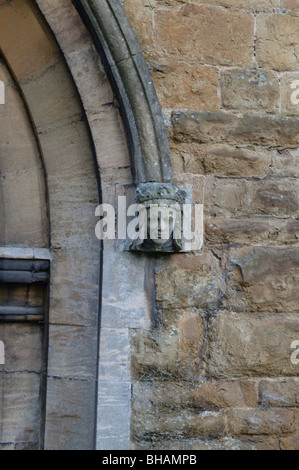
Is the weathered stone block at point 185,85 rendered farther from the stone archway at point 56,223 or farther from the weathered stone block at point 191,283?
the weathered stone block at point 191,283

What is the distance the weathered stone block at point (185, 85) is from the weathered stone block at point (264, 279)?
63 centimetres

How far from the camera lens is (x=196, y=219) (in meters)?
2.58

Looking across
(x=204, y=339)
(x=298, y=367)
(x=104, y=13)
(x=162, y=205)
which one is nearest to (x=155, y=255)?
(x=162, y=205)

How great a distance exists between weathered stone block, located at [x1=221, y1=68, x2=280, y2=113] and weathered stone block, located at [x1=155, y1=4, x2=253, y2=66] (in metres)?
0.05

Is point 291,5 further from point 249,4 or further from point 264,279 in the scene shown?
point 264,279

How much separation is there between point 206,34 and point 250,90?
11.6 inches

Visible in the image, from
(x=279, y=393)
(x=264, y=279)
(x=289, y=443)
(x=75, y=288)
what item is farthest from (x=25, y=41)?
(x=289, y=443)

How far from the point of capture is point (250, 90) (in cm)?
267

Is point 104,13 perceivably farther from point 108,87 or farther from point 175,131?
point 175,131

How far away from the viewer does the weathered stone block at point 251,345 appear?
253cm

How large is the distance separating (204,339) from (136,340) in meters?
0.27

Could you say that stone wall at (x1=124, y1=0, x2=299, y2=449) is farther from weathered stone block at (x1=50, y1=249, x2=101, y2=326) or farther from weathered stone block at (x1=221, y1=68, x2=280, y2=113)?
weathered stone block at (x1=50, y1=249, x2=101, y2=326)

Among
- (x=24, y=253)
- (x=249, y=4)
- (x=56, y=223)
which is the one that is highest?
(x=249, y=4)

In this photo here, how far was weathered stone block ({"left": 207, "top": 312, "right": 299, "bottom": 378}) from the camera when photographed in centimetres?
253
